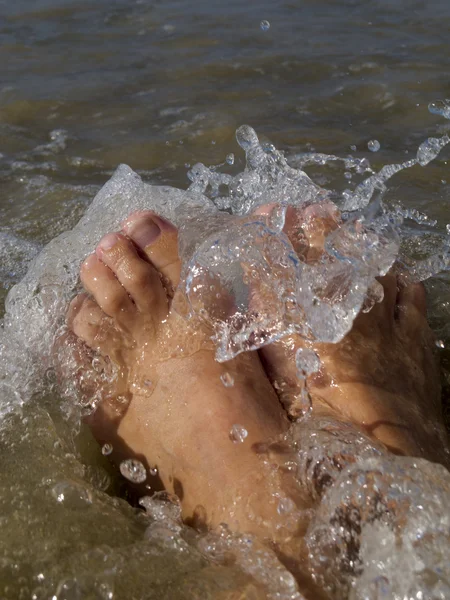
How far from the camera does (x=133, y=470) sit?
190 centimetres

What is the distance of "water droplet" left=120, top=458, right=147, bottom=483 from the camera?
6.15 feet

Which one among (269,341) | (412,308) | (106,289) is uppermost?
(106,289)

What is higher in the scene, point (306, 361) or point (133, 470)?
point (306, 361)

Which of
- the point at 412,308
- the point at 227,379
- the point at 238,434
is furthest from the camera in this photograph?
the point at 412,308

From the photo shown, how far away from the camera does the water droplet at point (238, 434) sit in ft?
5.88

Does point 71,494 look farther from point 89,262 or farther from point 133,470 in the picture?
point 89,262

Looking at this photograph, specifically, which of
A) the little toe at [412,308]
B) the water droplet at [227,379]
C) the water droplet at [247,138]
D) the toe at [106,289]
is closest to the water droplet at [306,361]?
the water droplet at [227,379]

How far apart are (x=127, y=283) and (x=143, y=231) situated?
0.19 m

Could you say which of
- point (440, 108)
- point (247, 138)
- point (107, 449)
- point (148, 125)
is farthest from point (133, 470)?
point (440, 108)

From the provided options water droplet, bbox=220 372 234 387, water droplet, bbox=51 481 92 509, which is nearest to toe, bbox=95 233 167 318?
water droplet, bbox=220 372 234 387

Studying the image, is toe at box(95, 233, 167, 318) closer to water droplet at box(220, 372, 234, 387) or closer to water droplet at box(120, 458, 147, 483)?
water droplet at box(220, 372, 234, 387)

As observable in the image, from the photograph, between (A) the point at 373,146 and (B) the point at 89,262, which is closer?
(B) the point at 89,262

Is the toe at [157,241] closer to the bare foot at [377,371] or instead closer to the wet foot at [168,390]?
the wet foot at [168,390]

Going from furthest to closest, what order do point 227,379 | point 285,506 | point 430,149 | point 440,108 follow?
point 440,108 < point 430,149 < point 227,379 < point 285,506
